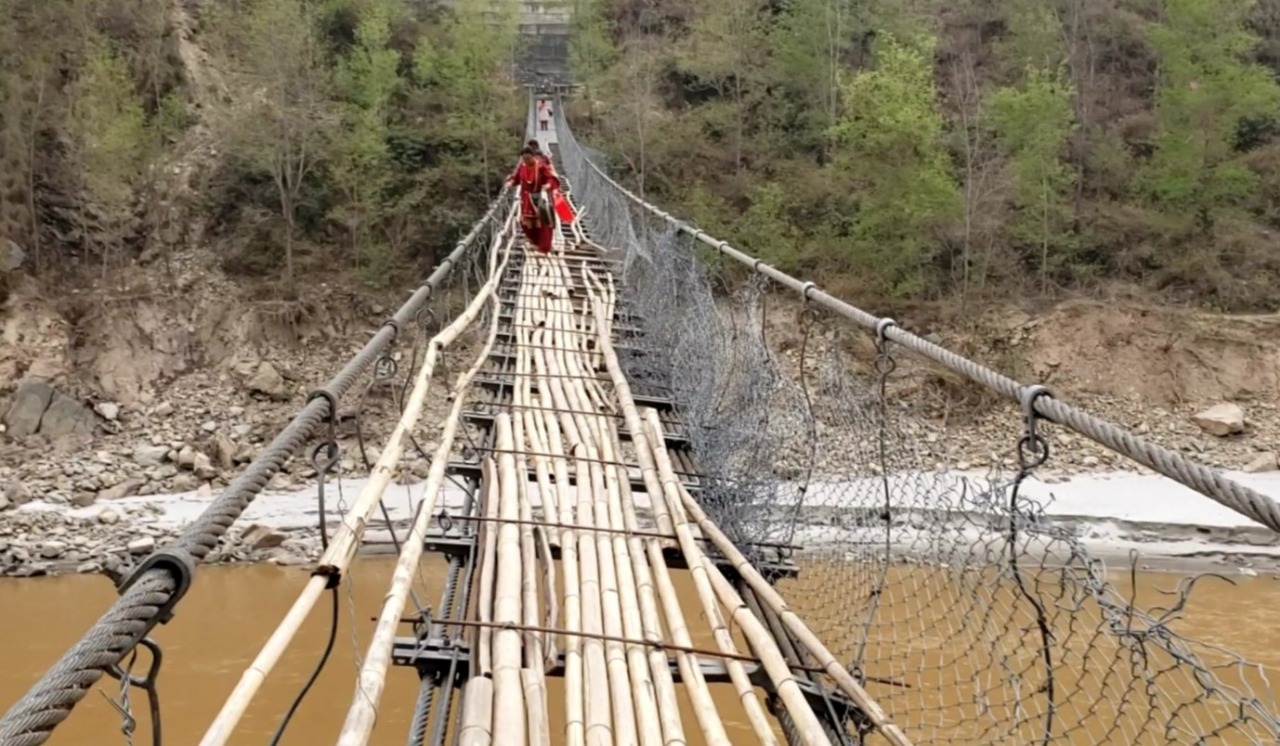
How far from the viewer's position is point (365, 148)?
1173 centimetres

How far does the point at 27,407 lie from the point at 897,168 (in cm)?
915

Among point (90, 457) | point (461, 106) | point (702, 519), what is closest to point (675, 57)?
point (461, 106)

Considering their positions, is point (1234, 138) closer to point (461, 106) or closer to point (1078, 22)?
point (1078, 22)

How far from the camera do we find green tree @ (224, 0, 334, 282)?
11805mm

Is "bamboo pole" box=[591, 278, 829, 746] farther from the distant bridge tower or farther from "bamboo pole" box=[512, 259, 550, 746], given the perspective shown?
the distant bridge tower

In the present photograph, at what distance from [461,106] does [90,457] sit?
6.48m

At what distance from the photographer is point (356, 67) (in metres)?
12.6

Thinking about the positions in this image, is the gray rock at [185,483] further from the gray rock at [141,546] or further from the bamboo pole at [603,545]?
the bamboo pole at [603,545]

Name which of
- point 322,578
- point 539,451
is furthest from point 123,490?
point 322,578

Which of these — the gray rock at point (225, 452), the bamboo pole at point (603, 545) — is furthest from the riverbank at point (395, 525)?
the bamboo pole at point (603, 545)

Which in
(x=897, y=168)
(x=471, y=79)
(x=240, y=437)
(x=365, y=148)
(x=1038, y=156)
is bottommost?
(x=240, y=437)

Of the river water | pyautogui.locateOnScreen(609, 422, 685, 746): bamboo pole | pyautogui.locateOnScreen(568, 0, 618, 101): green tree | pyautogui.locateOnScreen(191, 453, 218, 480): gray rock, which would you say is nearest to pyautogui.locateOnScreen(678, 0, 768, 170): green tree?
pyautogui.locateOnScreen(568, 0, 618, 101): green tree

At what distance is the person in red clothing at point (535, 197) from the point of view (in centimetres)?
530

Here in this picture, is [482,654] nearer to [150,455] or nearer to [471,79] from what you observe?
[150,455]
